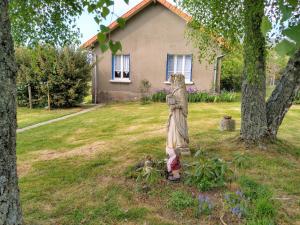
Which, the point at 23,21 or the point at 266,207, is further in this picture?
the point at 23,21

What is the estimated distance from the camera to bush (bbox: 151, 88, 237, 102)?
1714 centimetres

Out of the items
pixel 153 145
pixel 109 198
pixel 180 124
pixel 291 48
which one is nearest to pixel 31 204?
pixel 109 198

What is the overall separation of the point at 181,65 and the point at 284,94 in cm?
1175

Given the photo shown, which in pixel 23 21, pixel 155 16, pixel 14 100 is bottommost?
pixel 14 100

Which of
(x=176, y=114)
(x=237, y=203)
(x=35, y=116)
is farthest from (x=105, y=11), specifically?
(x=35, y=116)

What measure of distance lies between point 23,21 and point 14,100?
3.15 m

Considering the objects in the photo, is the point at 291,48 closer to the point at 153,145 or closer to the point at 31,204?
the point at 31,204

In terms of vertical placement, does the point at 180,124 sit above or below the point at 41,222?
above

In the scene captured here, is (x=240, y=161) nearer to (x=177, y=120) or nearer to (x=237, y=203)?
(x=177, y=120)

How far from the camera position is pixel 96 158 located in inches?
261

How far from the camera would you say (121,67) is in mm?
19156

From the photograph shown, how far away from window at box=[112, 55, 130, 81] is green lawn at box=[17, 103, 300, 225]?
899cm

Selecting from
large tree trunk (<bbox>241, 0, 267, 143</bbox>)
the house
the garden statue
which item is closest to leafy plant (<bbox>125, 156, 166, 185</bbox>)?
the garden statue

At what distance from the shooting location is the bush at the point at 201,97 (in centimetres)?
1714
